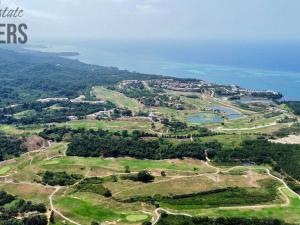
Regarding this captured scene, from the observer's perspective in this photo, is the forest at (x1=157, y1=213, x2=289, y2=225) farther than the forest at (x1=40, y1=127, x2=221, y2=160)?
No

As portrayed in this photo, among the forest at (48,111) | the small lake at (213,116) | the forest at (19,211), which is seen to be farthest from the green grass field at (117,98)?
the forest at (19,211)

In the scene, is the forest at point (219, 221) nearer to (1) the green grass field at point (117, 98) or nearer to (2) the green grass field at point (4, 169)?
(2) the green grass field at point (4, 169)

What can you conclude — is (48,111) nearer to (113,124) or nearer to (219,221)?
(113,124)

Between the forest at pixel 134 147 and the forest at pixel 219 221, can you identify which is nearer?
the forest at pixel 219 221

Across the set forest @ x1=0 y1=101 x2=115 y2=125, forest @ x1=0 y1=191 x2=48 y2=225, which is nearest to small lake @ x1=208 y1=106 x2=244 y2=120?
forest @ x1=0 y1=101 x2=115 y2=125

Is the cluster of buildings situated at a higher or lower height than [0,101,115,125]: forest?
higher

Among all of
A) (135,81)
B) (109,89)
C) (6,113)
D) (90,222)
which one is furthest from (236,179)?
(135,81)

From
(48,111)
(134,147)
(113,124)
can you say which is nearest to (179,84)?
(48,111)

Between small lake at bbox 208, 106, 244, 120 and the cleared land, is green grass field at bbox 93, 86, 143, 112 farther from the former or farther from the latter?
the cleared land

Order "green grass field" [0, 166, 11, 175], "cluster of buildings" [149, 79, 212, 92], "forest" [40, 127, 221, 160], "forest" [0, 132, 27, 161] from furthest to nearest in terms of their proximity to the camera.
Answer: "cluster of buildings" [149, 79, 212, 92], "forest" [0, 132, 27, 161], "forest" [40, 127, 221, 160], "green grass field" [0, 166, 11, 175]

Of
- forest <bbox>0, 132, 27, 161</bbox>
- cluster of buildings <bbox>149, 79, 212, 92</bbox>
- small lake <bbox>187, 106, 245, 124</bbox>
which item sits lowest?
forest <bbox>0, 132, 27, 161</bbox>

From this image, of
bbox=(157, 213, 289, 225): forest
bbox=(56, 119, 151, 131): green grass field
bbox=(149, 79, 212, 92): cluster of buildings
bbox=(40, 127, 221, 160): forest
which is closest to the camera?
bbox=(157, 213, 289, 225): forest
